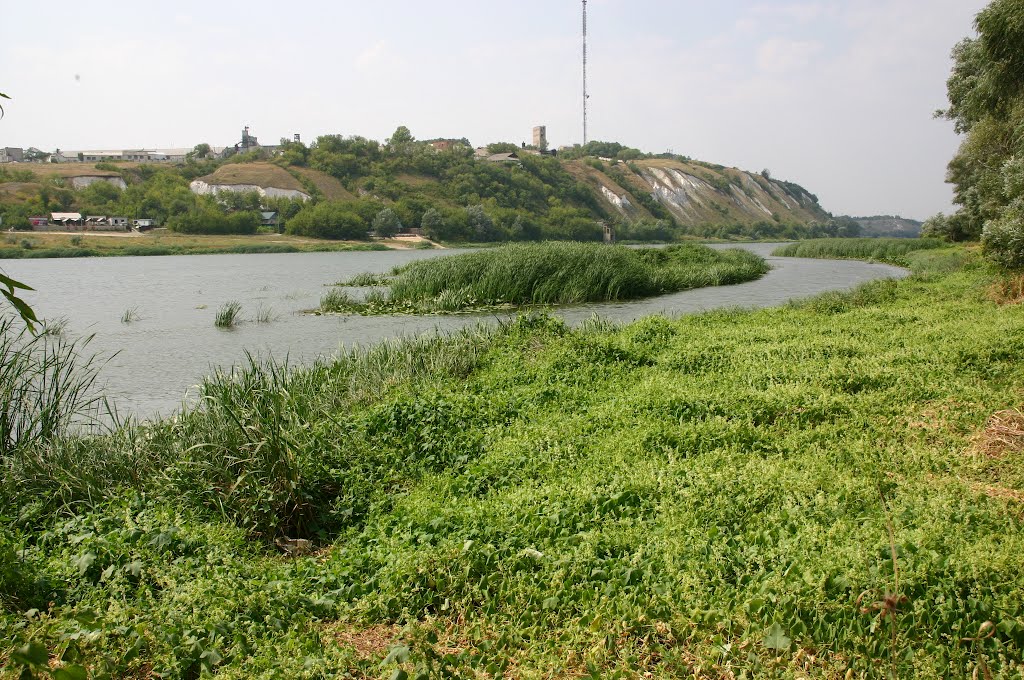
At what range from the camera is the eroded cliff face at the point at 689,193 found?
141 meters

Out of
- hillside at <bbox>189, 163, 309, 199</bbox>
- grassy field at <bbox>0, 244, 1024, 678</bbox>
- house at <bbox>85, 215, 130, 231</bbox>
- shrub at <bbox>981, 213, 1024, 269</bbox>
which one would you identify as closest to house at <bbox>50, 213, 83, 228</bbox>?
house at <bbox>85, 215, 130, 231</bbox>

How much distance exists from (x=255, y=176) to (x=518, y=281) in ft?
293

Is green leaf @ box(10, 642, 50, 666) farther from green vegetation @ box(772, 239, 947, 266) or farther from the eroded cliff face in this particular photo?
the eroded cliff face

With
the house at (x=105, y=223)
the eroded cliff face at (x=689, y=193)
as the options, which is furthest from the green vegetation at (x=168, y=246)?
the eroded cliff face at (x=689, y=193)

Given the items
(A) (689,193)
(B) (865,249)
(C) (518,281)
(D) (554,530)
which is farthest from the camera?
Result: (A) (689,193)

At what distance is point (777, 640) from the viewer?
3.64 metres

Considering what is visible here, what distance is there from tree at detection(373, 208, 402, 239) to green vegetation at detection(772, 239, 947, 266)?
4498cm

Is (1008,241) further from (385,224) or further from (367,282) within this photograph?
(385,224)

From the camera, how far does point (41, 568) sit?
488cm

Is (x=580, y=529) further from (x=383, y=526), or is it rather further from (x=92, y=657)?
(x=92, y=657)

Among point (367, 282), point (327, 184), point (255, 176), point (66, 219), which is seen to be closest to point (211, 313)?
point (367, 282)

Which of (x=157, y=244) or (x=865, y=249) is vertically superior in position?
(x=157, y=244)

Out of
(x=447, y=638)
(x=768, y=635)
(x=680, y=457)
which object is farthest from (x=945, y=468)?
(x=447, y=638)

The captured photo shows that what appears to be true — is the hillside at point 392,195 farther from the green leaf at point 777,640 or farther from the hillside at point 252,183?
the green leaf at point 777,640
